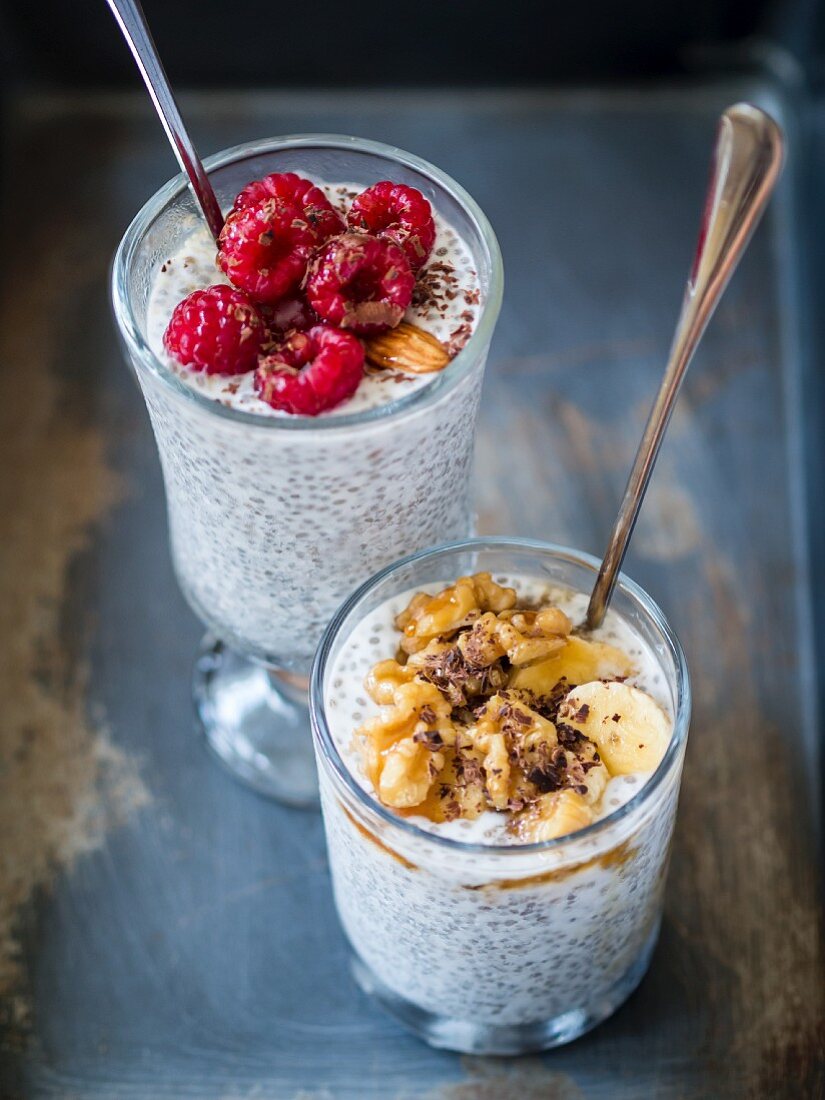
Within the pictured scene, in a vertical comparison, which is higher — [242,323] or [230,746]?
[242,323]

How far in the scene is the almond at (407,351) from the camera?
2.88 ft

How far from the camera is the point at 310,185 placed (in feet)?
3.12

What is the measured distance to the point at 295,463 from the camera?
→ 2.84 feet

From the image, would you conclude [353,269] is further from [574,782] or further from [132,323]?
[574,782]

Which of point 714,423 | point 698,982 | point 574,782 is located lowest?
point 698,982

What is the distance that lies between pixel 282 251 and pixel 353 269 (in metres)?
0.06

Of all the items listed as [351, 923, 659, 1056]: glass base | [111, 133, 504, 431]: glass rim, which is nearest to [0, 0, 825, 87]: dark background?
[111, 133, 504, 431]: glass rim

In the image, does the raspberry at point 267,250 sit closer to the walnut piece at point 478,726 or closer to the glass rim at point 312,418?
the glass rim at point 312,418

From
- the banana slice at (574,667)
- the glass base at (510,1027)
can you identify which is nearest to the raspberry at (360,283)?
the banana slice at (574,667)

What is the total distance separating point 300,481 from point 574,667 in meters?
0.22

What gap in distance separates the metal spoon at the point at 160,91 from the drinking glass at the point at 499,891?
300 mm

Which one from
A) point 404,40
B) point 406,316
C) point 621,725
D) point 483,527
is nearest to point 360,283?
point 406,316

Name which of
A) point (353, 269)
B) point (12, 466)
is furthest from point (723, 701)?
point (12, 466)

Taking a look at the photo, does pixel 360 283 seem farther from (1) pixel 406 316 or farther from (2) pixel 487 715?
(2) pixel 487 715
